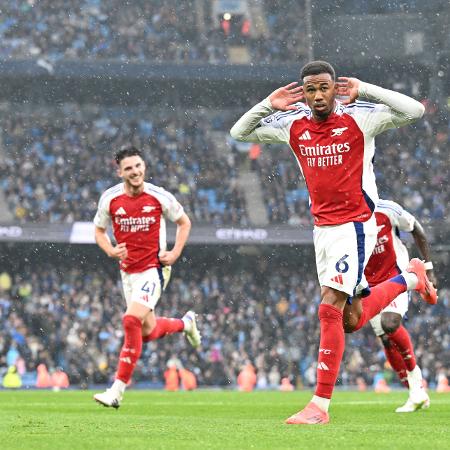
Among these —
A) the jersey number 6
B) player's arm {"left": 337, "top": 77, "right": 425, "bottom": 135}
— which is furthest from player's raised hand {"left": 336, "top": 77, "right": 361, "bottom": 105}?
A: the jersey number 6

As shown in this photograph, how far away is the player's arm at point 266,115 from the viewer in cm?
724

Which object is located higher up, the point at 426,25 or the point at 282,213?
the point at 426,25

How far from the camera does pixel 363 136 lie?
23.9ft

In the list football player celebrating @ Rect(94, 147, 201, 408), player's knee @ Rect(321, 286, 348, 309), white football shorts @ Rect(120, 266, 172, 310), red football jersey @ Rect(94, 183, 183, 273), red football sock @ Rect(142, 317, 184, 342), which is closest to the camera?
player's knee @ Rect(321, 286, 348, 309)

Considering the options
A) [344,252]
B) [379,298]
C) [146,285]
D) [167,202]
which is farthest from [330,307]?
[167,202]

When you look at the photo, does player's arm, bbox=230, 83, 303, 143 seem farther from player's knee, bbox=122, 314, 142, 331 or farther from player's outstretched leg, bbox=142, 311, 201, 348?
player's outstretched leg, bbox=142, 311, 201, 348

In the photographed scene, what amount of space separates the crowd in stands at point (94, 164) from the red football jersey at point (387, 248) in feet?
67.0

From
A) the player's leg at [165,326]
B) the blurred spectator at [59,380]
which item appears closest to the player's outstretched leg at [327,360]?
the player's leg at [165,326]

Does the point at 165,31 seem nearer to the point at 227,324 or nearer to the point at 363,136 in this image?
the point at 227,324

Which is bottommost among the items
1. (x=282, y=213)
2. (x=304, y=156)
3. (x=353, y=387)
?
(x=353, y=387)

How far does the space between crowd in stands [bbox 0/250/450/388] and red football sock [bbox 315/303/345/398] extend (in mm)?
18470

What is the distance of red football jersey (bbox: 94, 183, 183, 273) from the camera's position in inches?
428

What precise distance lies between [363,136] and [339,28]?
29.8m

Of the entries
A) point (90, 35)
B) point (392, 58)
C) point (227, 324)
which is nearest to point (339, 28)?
point (392, 58)
